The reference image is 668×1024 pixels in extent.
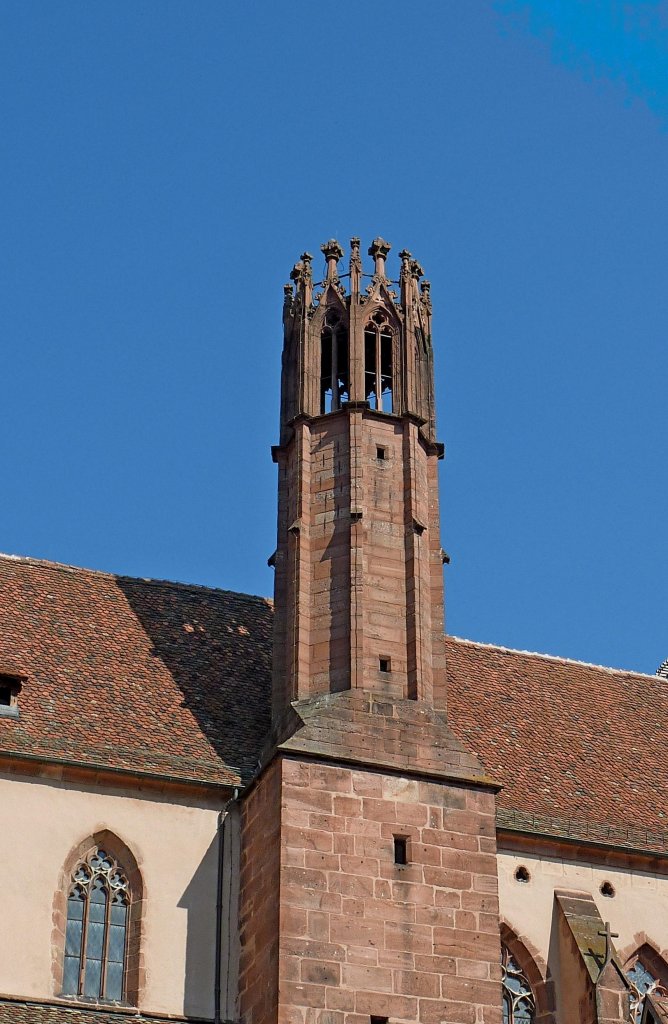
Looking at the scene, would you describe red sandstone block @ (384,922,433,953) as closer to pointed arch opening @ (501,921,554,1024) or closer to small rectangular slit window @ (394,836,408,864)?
small rectangular slit window @ (394,836,408,864)

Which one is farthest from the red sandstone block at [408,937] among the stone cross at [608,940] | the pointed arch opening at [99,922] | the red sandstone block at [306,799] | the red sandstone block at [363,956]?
the pointed arch opening at [99,922]

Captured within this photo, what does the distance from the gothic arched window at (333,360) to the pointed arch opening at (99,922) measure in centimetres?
829

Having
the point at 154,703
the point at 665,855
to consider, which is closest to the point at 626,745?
the point at 665,855

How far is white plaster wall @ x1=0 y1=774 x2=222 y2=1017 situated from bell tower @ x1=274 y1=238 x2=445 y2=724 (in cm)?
250

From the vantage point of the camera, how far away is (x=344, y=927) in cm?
2798

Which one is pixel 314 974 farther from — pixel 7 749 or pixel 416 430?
pixel 416 430

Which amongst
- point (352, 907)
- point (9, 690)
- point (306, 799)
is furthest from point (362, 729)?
point (9, 690)

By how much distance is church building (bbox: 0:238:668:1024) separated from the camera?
1116 inches

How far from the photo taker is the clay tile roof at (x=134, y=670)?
30.4 m

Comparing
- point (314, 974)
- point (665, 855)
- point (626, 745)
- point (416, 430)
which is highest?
point (416, 430)

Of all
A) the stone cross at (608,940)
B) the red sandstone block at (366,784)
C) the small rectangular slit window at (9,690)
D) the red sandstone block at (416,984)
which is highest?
the small rectangular slit window at (9,690)

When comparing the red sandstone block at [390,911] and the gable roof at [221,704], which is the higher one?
the gable roof at [221,704]

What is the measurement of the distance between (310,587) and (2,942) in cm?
715

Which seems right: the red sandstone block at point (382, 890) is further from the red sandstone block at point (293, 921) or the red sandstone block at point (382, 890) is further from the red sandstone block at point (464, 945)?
the red sandstone block at point (293, 921)
